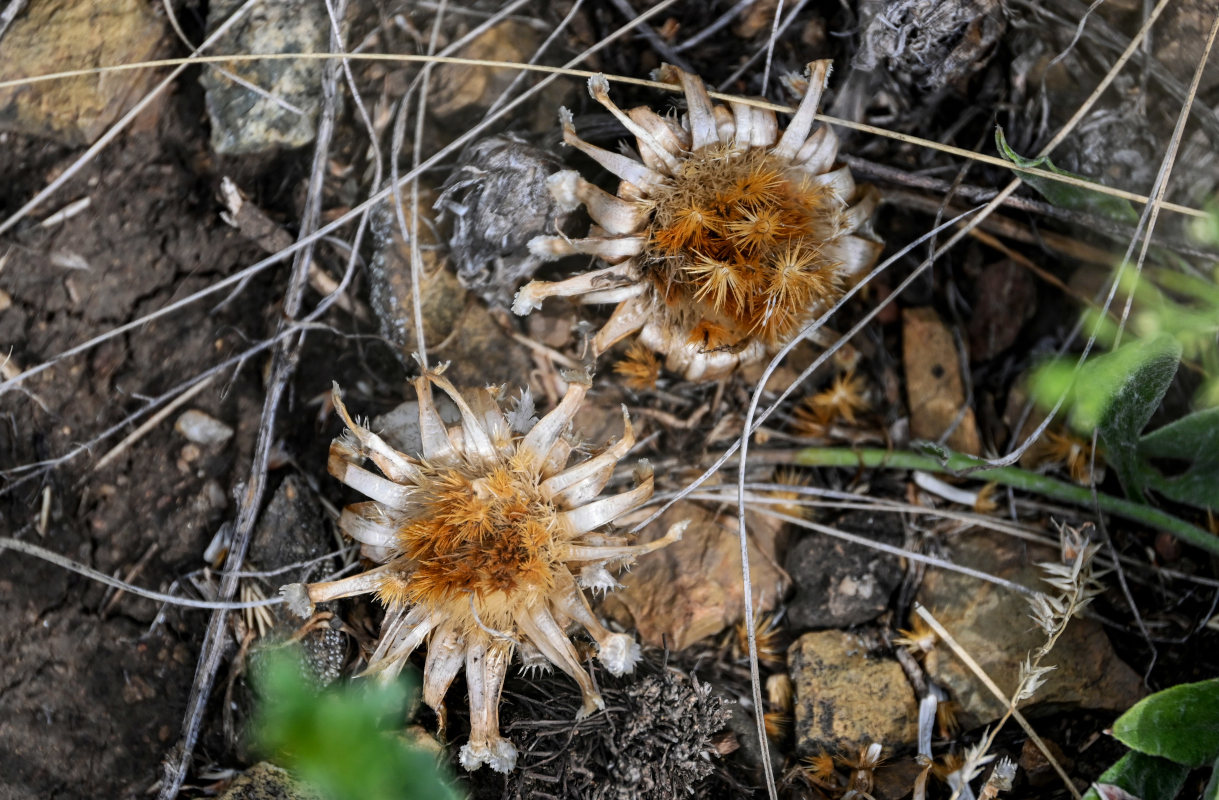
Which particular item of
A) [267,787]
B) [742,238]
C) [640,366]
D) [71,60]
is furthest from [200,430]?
[742,238]

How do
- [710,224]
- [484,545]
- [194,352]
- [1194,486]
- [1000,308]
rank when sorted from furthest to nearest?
[1000,308] < [194,352] < [1194,486] < [710,224] < [484,545]

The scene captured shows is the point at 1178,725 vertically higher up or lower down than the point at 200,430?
lower down

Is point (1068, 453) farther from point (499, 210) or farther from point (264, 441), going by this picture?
point (264, 441)

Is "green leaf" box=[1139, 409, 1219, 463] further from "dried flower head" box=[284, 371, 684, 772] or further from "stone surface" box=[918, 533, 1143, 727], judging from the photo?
"dried flower head" box=[284, 371, 684, 772]

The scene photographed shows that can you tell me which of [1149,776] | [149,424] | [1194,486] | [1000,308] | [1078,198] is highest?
[149,424]

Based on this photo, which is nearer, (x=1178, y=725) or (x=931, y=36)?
(x=1178, y=725)

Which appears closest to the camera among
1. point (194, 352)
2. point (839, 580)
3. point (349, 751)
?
point (349, 751)

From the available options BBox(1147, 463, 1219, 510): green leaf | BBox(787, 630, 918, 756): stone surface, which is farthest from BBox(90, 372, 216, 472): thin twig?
BBox(1147, 463, 1219, 510): green leaf
